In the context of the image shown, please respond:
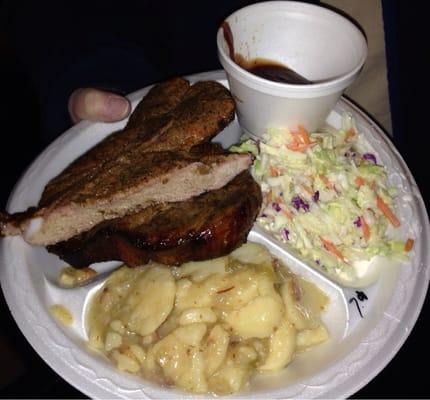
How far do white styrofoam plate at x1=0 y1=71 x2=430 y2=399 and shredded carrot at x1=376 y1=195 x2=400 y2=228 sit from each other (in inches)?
1.6

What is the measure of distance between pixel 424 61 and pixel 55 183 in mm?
2107

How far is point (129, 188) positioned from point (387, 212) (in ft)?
3.85

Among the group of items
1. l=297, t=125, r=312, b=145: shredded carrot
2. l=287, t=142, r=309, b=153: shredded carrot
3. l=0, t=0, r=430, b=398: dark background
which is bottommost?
l=0, t=0, r=430, b=398: dark background

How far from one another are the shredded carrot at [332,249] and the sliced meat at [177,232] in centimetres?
40

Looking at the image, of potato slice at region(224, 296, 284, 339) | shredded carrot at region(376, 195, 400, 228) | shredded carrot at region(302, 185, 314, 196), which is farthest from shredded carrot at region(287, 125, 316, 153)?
potato slice at region(224, 296, 284, 339)

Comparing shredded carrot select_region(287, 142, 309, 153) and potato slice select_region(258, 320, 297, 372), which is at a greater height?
shredded carrot select_region(287, 142, 309, 153)

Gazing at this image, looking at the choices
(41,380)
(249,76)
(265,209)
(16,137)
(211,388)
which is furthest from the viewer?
(16,137)

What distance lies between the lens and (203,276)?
2.02 m

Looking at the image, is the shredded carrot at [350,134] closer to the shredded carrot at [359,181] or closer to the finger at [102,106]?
the shredded carrot at [359,181]

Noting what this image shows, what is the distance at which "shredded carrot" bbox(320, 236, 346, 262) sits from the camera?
2246 millimetres

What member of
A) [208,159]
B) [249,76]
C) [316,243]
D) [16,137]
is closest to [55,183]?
[208,159]

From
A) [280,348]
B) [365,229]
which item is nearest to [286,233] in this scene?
[365,229]

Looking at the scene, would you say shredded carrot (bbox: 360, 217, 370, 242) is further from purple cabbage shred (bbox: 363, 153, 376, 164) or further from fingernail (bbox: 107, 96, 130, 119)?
fingernail (bbox: 107, 96, 130, 119)

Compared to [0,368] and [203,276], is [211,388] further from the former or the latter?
[0,368]
